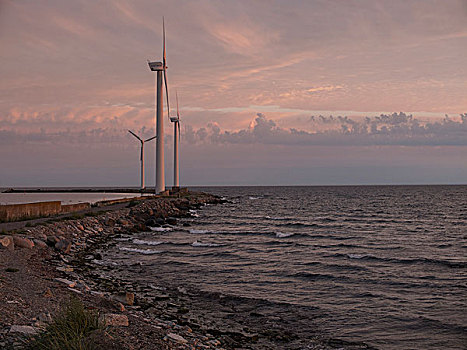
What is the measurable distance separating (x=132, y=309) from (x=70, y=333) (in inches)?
236

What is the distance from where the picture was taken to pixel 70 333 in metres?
7.66

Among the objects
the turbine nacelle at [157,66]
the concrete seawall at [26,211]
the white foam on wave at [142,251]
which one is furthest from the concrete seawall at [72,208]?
the turbine nacelle at [157,66]

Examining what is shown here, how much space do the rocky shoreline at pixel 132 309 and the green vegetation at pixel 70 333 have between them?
0.90ft

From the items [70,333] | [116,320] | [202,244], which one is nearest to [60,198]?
[202,244]

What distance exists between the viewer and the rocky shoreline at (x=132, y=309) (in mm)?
9523

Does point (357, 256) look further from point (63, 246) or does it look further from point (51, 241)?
point (51, 241)

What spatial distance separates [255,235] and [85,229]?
14.7m

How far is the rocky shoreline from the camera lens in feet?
31.2

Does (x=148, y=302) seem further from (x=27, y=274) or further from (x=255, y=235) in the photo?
(x=255, y=235)

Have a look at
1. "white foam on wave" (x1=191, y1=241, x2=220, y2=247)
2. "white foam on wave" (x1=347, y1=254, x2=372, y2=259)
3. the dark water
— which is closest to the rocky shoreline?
the dark water

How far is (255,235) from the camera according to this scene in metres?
38.2

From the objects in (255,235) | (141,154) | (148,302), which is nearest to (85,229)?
(255,235)

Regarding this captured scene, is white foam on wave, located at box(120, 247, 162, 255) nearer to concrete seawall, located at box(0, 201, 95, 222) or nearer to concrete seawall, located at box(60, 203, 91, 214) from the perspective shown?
concrete seawall, located at box(0, 201, 95, 222)

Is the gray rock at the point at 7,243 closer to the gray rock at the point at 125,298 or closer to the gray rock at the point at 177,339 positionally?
the gray rock at the point at 125,298
